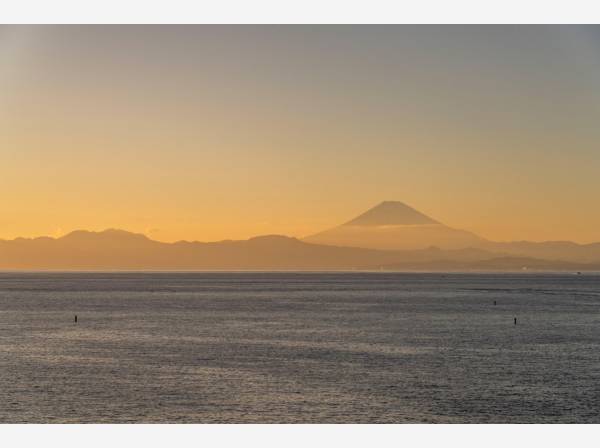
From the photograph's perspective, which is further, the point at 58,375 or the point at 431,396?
the point at 58,375

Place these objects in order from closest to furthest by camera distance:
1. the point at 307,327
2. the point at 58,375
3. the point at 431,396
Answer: the point at 431,396
the point at 58,375
the point at 307,327

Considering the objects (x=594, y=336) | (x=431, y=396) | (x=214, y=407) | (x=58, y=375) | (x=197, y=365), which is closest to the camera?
(x=214, y=407)

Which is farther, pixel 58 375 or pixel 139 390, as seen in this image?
pixel 58 375

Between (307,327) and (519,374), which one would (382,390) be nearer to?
(519,374)

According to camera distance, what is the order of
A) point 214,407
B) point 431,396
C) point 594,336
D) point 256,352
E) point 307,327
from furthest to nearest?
point 307,327 < point 594,336 < point 256,352 < point 431,396 < point 214,407

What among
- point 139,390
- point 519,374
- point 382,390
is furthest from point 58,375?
point 519,374

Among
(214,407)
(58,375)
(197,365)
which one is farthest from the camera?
(197,365)

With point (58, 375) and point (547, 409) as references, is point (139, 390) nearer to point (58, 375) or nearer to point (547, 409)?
point (58, 375)

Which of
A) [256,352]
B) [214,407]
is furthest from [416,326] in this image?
[214,407]
